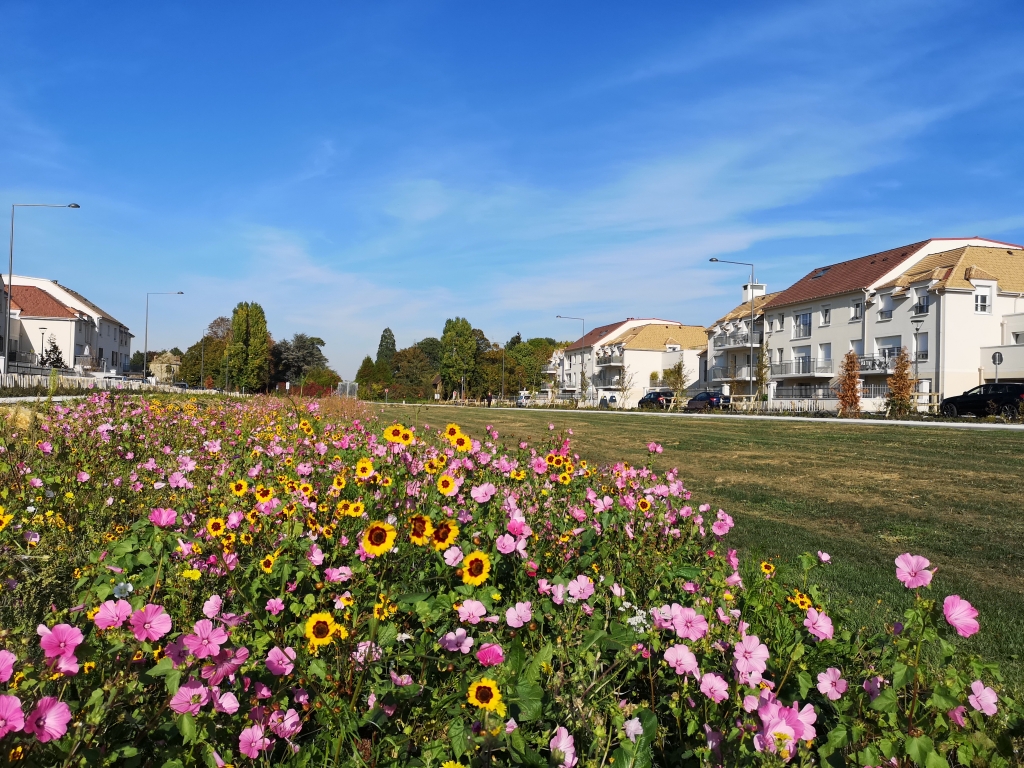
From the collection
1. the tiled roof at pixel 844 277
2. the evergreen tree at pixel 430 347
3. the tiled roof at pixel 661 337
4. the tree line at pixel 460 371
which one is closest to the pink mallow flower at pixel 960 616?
the tiled roof at pixel 844 277

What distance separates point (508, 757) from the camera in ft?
5.54

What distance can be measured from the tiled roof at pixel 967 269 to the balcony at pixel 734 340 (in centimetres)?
1252

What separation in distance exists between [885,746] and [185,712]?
5.23ft

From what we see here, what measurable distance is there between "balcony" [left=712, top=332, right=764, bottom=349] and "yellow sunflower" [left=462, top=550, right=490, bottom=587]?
52389mm

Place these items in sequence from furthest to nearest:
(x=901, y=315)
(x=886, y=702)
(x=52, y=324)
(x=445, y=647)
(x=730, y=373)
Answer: (x=52, y=324) → (x=730, y=373) → (x=901, y=315) → (x=445, y=647) → (x=886, y=702)

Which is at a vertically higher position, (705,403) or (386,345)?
(386,345)

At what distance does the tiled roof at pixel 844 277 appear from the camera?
4181 centimetres

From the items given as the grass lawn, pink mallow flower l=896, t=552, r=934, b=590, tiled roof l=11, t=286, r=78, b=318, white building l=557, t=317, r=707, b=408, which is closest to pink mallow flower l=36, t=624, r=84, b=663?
pink mallow flower l=896, t=552, r=934, b=590

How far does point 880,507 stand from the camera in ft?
21.5

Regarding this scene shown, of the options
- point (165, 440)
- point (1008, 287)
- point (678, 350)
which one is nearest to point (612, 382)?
point (678, 350)

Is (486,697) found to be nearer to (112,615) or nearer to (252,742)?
(252,742)

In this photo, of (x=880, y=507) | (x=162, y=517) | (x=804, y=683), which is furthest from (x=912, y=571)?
(x=880, y=507)

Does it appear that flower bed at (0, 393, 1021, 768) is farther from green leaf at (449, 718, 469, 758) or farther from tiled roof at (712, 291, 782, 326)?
tiled roof at (712, 291, 782, 326)

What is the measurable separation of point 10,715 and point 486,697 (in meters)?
0.82
